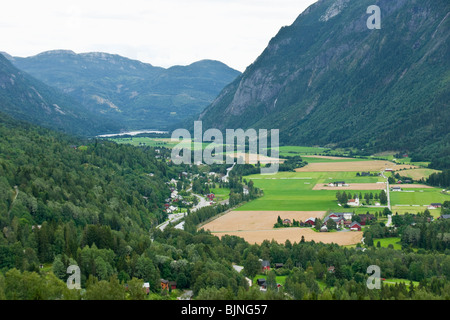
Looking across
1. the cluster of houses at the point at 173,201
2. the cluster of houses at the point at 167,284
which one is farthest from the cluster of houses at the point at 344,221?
the cluster of houses at the point at 167,284

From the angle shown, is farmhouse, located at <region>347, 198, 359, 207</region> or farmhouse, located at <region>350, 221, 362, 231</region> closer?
farmhouse, located at <region>350, 221, 362, 231</region>

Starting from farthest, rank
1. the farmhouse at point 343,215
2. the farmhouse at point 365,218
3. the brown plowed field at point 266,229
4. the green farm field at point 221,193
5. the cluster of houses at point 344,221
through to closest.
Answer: the green farm field at point 221,193
the farmhouse at point 343,215
the farmhouse at point 365,218
the cluster of houses at point 344,221
the brown plowed field at point 266,229

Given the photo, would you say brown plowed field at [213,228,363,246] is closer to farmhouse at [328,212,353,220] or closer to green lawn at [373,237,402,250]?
green lawn at [373,237,402,250]

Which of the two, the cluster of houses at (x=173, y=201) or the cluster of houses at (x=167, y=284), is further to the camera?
the cluster of houses at (x=173, y=201)

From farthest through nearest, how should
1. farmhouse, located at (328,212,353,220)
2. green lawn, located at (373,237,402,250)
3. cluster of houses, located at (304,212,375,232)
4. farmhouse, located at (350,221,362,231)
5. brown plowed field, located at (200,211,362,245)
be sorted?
1. farmhouse, located at (328,212,353,220)
2. cluster of houses, located at (304,212,375,232)
3. farmhouse, located at (350,221,362,231)
4. brown plowed field, located at (200,211,362,245)
5. green lawn, located at (373,237,402,250)

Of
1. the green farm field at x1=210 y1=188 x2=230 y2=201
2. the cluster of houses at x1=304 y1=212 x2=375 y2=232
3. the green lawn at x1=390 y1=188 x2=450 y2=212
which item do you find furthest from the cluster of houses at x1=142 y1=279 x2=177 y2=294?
the green farm field at x1=210 y1=188 x2=230 y2=201

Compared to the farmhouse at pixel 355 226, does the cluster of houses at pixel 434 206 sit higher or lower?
higher

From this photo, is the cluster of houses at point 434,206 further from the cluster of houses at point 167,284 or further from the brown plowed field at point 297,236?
the cluster of houses at point 167,284

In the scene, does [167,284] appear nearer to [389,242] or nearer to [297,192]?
[389,242]

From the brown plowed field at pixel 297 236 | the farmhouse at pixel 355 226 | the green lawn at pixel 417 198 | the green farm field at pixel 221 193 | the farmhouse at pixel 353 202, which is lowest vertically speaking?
the brown plowed field at pixel 297 236

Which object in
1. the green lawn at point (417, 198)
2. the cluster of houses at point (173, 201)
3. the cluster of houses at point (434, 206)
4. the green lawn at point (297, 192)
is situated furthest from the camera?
the cluster of houses at point (173, 201)
